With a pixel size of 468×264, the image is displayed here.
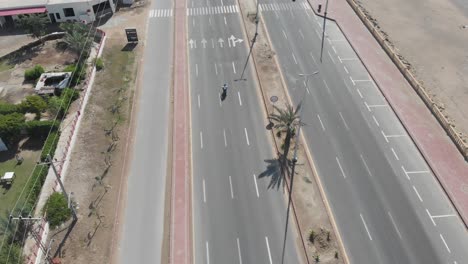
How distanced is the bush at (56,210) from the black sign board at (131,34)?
3393 cm

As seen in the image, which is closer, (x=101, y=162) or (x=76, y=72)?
(x=101, y=162)

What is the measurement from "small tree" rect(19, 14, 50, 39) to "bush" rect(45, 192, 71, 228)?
3871cm

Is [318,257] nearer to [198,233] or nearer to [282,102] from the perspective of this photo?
[198,233]

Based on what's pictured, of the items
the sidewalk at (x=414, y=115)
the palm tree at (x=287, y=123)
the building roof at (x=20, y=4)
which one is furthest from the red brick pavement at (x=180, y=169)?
the sidewalk at (x=414, y=115)

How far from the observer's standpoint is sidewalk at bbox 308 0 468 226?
151 ft

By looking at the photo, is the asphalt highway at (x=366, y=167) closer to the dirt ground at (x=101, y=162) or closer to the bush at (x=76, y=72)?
the dirt ground at (x=101, y=162)

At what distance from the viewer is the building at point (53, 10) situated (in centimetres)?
7362

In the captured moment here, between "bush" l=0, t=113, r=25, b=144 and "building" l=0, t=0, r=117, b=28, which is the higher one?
"building" l=0, t=0, r=117, b=28

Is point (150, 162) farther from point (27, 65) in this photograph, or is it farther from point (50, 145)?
point (27, 65)

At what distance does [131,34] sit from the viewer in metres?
67.9

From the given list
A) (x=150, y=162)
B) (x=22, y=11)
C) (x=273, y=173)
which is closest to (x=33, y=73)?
(x=22, y=11)

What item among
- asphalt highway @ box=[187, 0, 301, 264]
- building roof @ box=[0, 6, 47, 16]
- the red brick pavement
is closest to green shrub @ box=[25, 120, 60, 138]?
the red brick pavement

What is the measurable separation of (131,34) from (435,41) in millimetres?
51912

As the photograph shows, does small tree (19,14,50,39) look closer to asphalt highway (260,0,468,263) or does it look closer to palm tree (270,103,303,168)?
asphalt highway (260,0,468,263)
